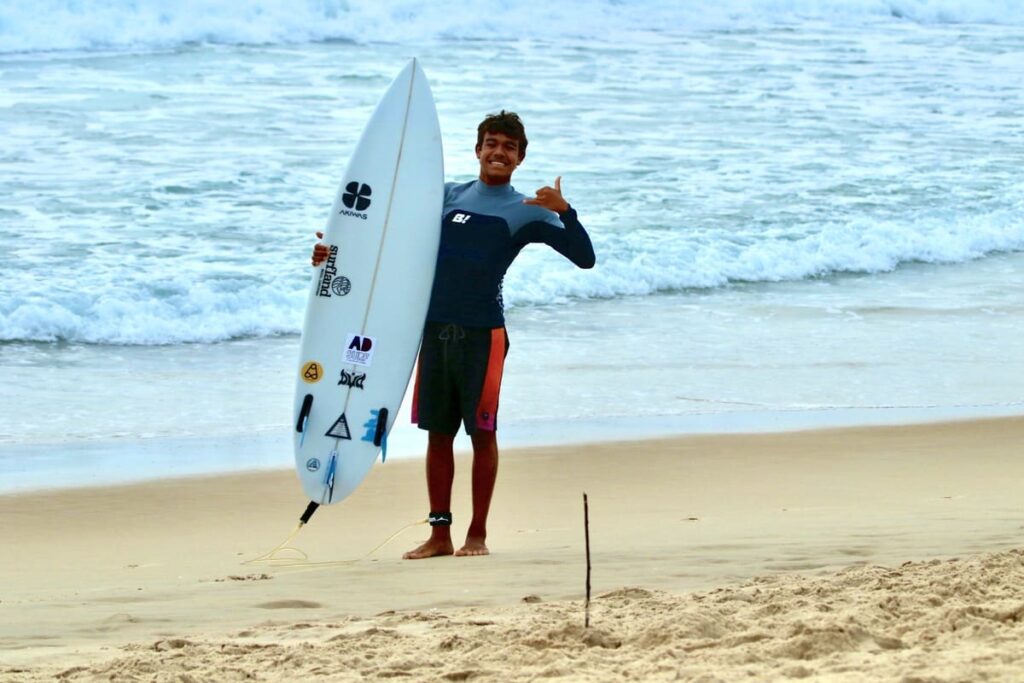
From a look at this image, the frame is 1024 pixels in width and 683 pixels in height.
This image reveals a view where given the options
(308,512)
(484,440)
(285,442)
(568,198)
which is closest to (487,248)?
(484,440)

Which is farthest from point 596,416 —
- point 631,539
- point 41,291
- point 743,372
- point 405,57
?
point 405,57

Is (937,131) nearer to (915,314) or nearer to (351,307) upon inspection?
(915,314)

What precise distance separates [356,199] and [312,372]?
649 millimetres

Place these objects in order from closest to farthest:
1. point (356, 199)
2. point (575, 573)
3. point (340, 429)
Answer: point (575, 573), point (340, 429), point (356, 199)

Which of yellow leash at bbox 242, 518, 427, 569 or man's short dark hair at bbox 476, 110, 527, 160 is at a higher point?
man's short dark hair at bbox 476, 110, 527, 160

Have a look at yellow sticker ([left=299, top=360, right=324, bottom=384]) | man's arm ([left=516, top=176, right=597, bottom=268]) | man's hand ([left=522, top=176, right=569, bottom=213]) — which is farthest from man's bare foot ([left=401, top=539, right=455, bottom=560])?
man's hand ([left=522, top=176, right=569, bottom=213])

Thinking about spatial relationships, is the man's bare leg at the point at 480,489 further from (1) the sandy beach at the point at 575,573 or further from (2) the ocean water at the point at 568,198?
(2) the ocean water at the point at 568,198

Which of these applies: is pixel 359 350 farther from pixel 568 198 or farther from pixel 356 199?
pixel 568 198

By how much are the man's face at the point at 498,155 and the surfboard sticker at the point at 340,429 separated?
103 centimetres

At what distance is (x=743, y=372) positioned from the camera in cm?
853

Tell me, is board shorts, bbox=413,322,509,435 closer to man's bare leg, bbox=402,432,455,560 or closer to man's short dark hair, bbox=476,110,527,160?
man's bare leg, bbox=402,432,455,560

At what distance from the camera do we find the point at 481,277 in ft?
15.1

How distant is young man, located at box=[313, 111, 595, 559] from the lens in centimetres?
461

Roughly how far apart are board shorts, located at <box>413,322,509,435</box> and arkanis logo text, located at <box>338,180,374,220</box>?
75 cm
